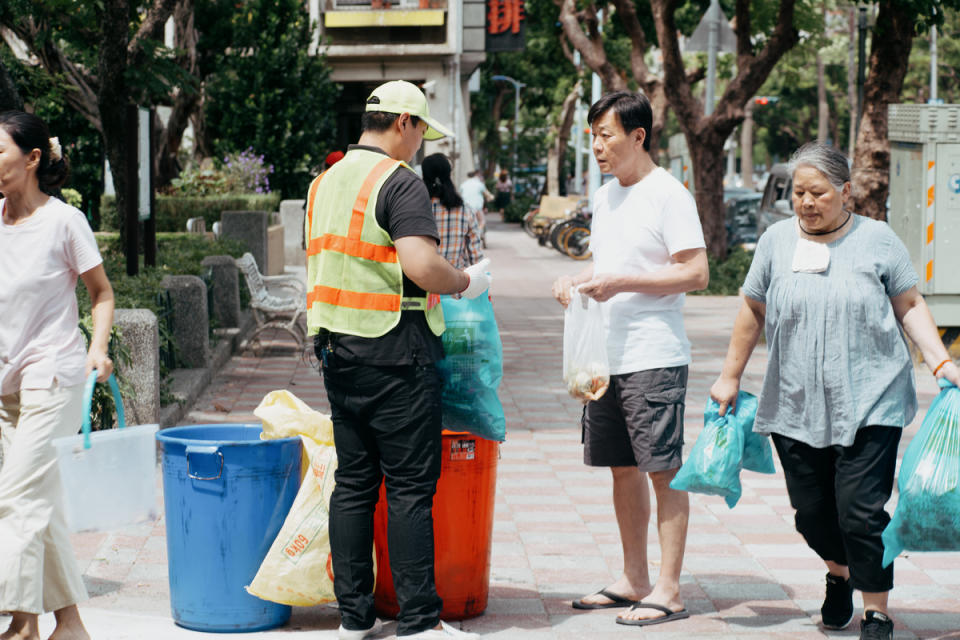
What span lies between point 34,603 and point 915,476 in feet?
9.39

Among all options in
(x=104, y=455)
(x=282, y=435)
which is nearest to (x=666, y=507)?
(x=282, y=435)

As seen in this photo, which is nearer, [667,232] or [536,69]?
[667,232]

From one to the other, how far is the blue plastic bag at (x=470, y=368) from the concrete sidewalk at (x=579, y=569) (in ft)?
2.54

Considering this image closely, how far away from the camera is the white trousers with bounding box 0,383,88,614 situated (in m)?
4.11

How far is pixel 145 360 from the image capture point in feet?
25.2

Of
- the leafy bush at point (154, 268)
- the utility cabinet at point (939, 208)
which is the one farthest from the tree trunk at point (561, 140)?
the utility cabinet at point (939, 208)

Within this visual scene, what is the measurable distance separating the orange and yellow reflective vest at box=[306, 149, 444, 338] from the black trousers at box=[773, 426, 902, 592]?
1466 millimetres

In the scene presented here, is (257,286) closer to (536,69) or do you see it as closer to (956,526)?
(956,526)

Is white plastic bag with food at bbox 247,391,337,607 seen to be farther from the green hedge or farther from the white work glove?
the green hedge

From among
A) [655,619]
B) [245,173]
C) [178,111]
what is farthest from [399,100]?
[178,111]

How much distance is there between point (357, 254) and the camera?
426 centimetres

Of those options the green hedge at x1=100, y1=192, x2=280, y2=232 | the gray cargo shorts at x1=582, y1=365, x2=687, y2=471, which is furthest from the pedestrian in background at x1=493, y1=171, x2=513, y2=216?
the gray cargo shorts at x1=582, y1=365, x2=687, y2=471

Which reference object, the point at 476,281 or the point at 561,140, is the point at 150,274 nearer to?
the point at 476,281

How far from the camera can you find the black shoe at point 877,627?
4.41 metres
